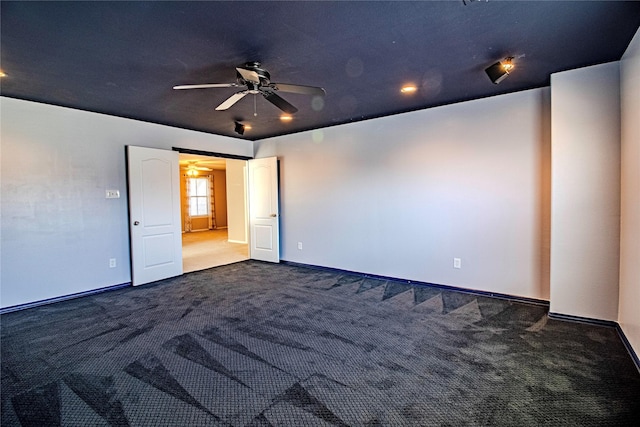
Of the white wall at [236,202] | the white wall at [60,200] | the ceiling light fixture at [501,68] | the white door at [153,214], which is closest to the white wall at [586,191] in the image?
the ceiling light fixture at [501,68]

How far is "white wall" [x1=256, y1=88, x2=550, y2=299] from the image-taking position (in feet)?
12.0

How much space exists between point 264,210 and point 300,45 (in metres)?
4.06

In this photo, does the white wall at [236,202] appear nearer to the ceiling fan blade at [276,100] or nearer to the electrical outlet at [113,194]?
the electrical outlet at [113,194]

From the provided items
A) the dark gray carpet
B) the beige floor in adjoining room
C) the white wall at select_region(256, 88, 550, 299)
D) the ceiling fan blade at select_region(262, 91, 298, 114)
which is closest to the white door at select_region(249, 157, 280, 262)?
the white wall at select_region(256, 88, 550, 299)

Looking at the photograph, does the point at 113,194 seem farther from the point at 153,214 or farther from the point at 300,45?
the point at 300,45

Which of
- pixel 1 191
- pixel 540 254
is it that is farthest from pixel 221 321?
pixel 540 254

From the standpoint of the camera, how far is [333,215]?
5.38 metres

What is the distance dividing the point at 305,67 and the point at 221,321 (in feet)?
8.91

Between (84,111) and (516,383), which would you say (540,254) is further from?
(84,111)

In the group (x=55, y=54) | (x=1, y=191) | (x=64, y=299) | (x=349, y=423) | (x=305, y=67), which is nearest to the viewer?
(x=349, y=423)

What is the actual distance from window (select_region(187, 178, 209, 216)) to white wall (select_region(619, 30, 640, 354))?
38.4ft

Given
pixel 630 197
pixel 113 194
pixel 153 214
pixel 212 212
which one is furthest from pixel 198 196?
pixel 630 197

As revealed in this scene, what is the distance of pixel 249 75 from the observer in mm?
2518

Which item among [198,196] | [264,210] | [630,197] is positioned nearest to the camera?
[630,197]
